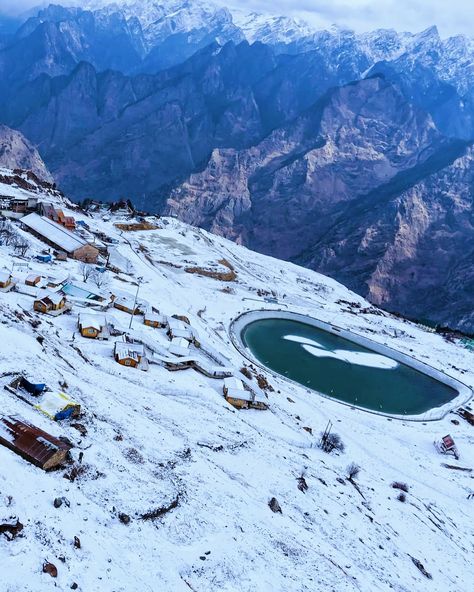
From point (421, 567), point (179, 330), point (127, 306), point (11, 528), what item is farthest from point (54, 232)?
point (421, 567)

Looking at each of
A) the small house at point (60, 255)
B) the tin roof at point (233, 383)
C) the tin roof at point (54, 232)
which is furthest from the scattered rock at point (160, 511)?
the tin roof at point (54, 232)

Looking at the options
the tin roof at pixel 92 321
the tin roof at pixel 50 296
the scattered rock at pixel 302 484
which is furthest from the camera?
the tin roof at pixel 50 296

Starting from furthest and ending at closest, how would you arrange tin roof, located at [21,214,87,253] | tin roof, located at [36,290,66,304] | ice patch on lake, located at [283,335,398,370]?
ice patch on lake, located at [283,335,398,370] → tin roof, located at [21,214,87,253] → tin roof, located at [36,290,66,304]

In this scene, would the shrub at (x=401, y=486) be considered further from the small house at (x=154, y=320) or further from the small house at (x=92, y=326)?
the small house at (x=154, y=320)

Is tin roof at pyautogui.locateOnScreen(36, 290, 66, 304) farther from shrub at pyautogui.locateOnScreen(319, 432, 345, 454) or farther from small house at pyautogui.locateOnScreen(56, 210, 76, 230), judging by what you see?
small house at pyautogui.locateOnScreen(56, 210, 76, 230)

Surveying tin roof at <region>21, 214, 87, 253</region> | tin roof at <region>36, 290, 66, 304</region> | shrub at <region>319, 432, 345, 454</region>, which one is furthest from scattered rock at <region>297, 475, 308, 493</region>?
tin roof at <region>21, 214, 87, 253</region>

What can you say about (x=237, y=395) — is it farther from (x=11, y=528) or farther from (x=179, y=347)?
(x=11, y=528)

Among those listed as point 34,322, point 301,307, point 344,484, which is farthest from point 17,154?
point 344,484
